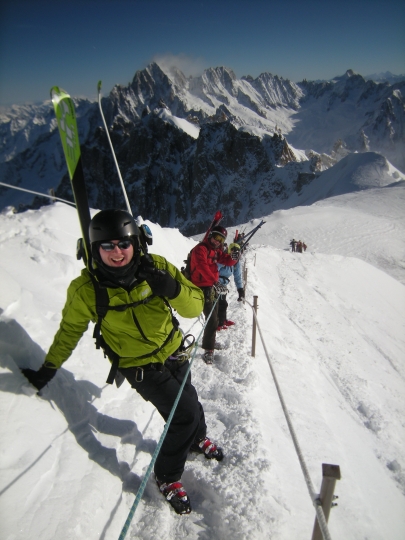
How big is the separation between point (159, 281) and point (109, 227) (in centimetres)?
59

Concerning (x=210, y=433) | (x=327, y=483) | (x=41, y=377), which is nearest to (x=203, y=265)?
(x=210, y=433)

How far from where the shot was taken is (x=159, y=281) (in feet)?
8.52

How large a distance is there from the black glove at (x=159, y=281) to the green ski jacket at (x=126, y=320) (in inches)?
3.8

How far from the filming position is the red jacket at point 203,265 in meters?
5.03

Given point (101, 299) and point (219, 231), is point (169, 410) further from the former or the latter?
point (219, 231)

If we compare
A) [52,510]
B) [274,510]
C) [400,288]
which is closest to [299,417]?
[274,510]

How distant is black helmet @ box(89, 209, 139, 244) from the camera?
252 cm

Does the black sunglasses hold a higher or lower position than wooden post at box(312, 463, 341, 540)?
higher

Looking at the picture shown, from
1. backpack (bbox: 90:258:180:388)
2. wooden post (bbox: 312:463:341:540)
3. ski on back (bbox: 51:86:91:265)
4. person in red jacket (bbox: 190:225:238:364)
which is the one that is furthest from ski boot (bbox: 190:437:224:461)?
ski on back (bbox: 51:86:91:265)

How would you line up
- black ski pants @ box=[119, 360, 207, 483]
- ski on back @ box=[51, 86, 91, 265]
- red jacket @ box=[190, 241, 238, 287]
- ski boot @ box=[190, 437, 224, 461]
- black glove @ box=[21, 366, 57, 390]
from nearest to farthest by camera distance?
black glove @ box=[21, 366, 57, 390] < black ski pants @ box=[119, 360, 207, 483] < ski boot @ box=[190, 437, 224, 461] < ski on back @ box=[51, 86, 91, 265] < red jacket @ box=[190, 241, 238, 287]

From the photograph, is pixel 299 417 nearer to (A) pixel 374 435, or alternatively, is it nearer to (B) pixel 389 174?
(A) pixel 374 435

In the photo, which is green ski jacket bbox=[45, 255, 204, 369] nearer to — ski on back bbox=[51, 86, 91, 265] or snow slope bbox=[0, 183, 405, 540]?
snow slope bbox=[0, 183, 405, 540]

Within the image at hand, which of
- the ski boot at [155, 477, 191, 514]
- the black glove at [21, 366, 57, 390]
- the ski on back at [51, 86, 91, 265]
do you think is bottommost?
the ski boot at [155, 477, 191, 514]

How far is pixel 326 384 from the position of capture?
6.27 m
